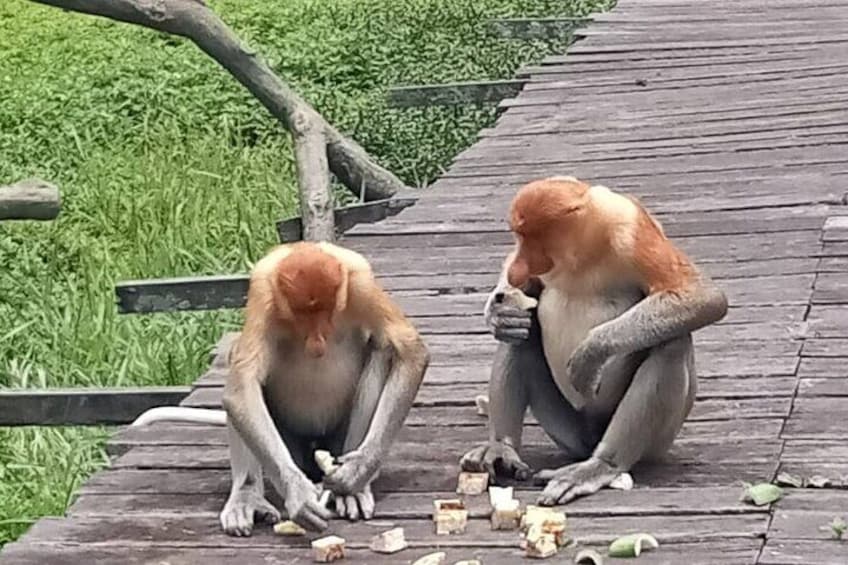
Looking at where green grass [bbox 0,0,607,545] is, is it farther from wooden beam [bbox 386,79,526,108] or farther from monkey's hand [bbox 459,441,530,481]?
monkey's hand [bbox 459,441,530,481]

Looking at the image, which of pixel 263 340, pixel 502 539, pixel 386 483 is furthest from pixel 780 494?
pixel 263 340

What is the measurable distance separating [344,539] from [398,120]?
8.53 meters

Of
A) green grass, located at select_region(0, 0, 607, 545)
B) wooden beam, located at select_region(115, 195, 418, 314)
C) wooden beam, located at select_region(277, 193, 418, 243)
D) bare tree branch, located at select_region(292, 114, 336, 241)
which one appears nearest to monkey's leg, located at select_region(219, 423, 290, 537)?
green grass, located at select_region(0, 0, 607, 545)

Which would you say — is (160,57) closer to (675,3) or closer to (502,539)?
(675,3)

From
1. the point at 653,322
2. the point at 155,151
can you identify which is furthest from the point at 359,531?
the point at 155,151

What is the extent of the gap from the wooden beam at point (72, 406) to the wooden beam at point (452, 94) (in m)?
4.77

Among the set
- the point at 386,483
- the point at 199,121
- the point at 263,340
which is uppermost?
the point at 263,340

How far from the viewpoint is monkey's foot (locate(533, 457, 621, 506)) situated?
14.3ft

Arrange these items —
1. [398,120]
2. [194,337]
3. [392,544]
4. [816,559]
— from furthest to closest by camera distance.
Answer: [398,120] → [194,337] → [392,544] → [816,559]

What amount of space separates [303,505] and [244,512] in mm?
174

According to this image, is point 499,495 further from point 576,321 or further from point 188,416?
point 188,416

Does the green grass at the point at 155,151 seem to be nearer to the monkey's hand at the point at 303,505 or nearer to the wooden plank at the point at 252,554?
the wooden plank at the point at 252,554

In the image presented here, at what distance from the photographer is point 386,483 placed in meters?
4.59

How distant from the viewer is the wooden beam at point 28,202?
6023 mm
